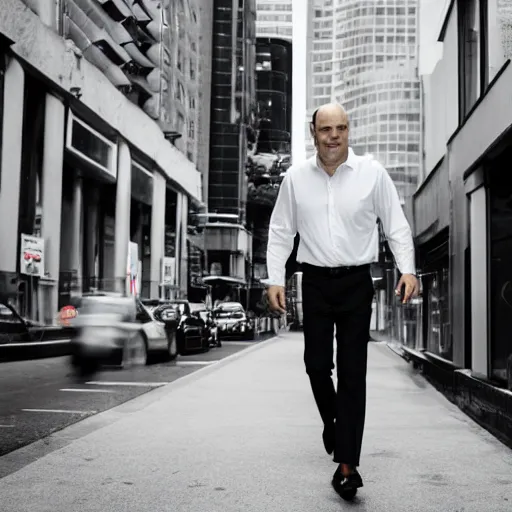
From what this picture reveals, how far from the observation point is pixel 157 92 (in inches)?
471

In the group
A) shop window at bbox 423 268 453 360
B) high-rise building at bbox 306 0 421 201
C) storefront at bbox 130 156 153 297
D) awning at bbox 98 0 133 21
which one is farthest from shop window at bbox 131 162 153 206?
shop window at bbox 423 268 453 360

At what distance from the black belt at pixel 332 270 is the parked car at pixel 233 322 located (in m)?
23.6

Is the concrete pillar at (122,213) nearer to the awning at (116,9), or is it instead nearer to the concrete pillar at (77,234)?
the concrete pillar at (77,234)

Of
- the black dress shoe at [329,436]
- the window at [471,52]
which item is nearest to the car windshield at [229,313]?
the window at [471,52]

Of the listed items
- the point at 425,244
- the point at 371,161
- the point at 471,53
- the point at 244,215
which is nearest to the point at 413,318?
the point at 425,244

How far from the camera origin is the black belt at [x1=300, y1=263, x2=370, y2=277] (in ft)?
12.2

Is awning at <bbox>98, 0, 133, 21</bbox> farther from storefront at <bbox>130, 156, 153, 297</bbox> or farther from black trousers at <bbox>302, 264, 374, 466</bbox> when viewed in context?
black trousers at <bbox>302, 264, 374, 466</bbox>

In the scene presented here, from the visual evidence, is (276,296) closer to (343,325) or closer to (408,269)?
(343,325)

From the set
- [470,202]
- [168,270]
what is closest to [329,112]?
[470,202]

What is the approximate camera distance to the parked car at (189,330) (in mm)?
15477

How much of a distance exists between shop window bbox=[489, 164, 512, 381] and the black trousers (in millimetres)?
2709

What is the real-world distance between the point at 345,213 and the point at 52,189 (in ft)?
13.1

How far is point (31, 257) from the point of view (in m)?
5.82

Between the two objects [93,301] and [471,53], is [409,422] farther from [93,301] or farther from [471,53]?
[471,53]
